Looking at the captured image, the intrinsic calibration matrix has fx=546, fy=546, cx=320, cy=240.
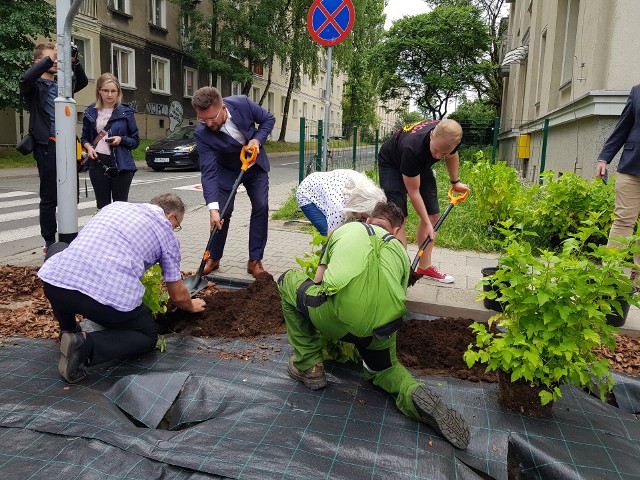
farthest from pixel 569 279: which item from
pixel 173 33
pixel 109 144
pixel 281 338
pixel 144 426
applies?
pixel 173 33

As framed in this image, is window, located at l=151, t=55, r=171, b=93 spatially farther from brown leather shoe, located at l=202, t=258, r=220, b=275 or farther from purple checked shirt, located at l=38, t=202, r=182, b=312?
purple checked shirt, located at l=38, t=202, r=182, b=312

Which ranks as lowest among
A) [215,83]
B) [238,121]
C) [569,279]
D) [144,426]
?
[144,426]

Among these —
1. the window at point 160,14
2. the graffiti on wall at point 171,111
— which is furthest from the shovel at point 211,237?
the window at point 160,14

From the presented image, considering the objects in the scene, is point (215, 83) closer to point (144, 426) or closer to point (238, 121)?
point (238, 121)

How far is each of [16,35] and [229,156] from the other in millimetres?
13668

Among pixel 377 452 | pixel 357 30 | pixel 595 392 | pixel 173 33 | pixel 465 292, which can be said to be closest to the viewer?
pixel 377 452

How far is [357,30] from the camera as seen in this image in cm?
3181

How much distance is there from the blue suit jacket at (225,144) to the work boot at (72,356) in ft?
6.81

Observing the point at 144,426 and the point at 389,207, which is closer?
the point at 144,426

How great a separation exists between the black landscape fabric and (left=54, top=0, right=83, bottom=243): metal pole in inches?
52.2

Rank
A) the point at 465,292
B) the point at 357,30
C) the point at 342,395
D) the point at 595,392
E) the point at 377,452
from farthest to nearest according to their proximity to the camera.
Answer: the point at 357,30 < the point at 465,292 < the point at 595,392 < the point at 342,395 < the point at 377,452

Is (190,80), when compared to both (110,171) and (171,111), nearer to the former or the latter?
(171,111)

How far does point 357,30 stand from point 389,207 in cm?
3144

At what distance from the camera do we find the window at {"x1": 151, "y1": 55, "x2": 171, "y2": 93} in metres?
27.1
